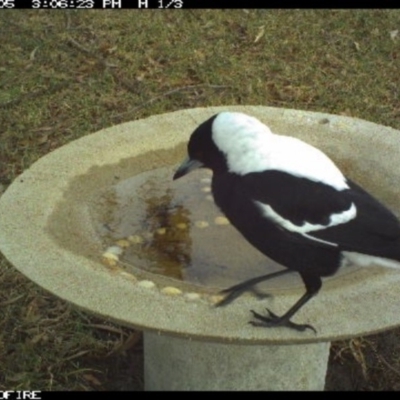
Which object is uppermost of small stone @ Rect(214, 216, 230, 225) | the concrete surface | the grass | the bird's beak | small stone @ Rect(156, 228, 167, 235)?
the bird's beak

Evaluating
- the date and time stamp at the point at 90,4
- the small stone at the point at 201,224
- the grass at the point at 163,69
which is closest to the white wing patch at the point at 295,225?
the small stone at the point at 201,224

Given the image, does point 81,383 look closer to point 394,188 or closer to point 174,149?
point 174,149

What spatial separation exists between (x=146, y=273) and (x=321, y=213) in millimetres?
528

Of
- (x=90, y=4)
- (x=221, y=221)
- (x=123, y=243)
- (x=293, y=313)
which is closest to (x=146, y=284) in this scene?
(x=123, y=243)

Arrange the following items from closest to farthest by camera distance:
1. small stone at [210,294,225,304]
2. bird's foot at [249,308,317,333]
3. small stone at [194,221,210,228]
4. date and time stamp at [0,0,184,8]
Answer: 1. bird's foot at [249,308,317,333]
2. small stone at [210,294,225,304]
3. small stone at [194,221,210,228]
4. date and time stamp at [0,0,184,8]

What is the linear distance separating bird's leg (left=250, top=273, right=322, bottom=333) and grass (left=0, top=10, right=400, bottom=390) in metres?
1.19

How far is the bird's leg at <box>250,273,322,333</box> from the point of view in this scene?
6.13 ft

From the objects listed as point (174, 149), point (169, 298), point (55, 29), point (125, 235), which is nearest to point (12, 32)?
point (55, 29)

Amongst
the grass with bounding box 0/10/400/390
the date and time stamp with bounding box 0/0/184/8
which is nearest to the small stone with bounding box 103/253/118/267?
the grass with bounding box 0/10/400/390

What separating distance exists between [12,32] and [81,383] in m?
3.04

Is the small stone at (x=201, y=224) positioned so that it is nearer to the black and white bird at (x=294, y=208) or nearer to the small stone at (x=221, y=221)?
the small stone at (x=221, y=221)

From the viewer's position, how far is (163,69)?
487cm

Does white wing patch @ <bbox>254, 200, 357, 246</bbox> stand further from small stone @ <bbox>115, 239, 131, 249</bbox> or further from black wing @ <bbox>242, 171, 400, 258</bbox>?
small stone @ <bbox>115, 239, 131, 249</bbox>

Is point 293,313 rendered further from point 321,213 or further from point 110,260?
point 110,260
